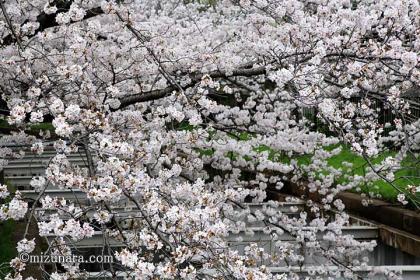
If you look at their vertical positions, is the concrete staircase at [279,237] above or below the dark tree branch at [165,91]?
below

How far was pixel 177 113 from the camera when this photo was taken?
3.86m

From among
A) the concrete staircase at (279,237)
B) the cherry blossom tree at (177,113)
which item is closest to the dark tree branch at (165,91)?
the cherry blossom tree at (177,113)

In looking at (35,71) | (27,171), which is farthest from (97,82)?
(27,171)

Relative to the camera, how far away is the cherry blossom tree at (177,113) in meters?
3.12

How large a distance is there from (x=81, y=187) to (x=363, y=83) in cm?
218

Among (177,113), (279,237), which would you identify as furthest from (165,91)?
(279,237)

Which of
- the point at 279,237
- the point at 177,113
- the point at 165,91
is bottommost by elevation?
the point at 177,113

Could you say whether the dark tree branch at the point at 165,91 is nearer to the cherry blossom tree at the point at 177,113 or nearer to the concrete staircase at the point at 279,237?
the cherry blossom tree at the point at 177,113

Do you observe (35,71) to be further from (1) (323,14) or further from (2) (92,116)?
(1) (323,14)

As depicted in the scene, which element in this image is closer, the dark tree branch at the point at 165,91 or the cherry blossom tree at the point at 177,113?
the cherry blossom tree at the point at 177,113

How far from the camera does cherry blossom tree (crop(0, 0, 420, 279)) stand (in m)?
3.12

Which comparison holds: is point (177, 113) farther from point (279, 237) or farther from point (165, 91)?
point (279, 237)

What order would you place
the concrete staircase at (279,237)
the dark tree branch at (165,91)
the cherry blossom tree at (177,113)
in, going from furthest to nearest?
the concrete staircase at (279,237) → the dark tree branch at (165,91) → the cherry blossom tree at (177,113)

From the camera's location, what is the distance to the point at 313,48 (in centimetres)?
462
